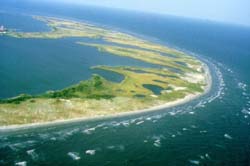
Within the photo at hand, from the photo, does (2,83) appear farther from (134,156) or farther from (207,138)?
(207,138)

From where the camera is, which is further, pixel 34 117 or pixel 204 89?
pixel 204 89

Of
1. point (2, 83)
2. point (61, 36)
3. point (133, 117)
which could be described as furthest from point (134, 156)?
point (61, 36)

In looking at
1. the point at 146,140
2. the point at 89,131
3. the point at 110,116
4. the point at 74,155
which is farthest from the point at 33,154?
the point at 110,116

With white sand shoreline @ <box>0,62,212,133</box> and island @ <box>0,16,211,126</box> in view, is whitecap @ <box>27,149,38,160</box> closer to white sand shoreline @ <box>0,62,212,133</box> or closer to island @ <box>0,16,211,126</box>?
white sand shoreline @ <box>0,62,212,133</box>

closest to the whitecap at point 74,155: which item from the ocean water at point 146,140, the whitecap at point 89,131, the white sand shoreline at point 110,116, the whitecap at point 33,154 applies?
the ocean water at point 146,140

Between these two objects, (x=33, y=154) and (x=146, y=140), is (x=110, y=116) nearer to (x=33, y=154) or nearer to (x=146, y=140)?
(x=146, y=140)

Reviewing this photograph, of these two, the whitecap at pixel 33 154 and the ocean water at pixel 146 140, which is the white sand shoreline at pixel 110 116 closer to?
the ocean water at pixel 146 140

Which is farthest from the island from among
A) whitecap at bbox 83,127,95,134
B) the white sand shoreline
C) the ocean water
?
whitecap at bbox 83,127,95,134

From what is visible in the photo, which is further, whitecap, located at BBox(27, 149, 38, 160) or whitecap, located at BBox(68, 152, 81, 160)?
whitecap, located at BBox(68, 152, 81, 160)

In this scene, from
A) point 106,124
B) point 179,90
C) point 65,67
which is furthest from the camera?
point 65,67

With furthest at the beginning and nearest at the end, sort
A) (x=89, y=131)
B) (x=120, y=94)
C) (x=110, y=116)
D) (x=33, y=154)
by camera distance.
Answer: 1. (x=120, y=94)
2. (x=110, y=116)
3. (x=89, y=131)
4. (x=33, y=154)

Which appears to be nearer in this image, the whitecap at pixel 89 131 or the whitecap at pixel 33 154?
the whitecap at pixel 33 154
